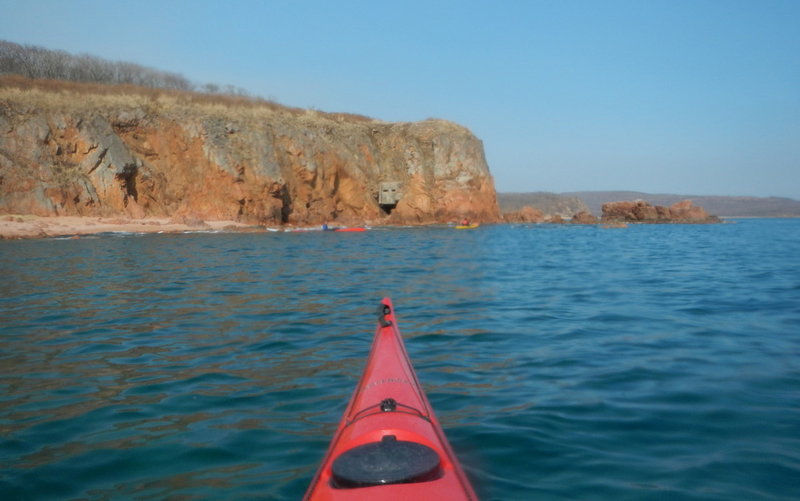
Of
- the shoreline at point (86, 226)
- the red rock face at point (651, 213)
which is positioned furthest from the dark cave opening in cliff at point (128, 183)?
the red rock face at point (651, 213)

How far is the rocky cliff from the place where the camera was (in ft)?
102

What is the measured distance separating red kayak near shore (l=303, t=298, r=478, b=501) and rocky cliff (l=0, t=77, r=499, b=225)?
31.6m

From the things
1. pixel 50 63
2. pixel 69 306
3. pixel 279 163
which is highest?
pixel 50 63

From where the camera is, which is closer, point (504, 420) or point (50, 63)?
point (504, 420)

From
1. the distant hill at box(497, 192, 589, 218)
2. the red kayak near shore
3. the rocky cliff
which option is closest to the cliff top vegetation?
the rocky cliff

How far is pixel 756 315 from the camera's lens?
798cm

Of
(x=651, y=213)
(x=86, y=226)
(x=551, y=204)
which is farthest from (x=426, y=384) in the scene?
(x=551, y=204)

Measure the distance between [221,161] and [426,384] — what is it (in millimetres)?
34126

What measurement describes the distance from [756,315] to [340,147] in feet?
128

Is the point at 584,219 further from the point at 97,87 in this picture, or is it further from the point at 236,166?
the point at 97,87

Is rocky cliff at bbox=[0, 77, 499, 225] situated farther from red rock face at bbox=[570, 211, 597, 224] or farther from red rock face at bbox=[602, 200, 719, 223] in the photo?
red rock face at bbox=[602, 200, 719, 223]

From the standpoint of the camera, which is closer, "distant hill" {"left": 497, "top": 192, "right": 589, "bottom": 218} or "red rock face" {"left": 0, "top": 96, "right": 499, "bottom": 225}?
"red rock face" {"left": 0, "top": 96, "right": 499, "bottom": 225}

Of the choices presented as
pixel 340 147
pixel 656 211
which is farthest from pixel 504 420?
pixel 656 211

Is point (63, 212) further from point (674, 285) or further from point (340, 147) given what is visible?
point (674, 285)
